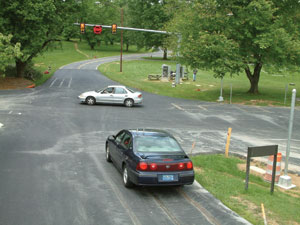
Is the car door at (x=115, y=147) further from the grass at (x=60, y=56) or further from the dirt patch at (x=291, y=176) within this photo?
the grass at (x=60, y=56)

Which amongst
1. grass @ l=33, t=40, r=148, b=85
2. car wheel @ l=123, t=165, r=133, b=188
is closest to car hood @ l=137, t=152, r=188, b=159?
car wheel @ l=123, t=165, r=133, b=188

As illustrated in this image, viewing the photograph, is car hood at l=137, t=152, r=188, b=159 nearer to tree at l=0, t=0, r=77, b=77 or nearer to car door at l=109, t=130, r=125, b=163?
car door at l=109, t=130, r=125, b=163

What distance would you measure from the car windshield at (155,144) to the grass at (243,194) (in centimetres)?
131

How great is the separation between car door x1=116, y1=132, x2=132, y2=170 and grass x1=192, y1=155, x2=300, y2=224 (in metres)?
2.15

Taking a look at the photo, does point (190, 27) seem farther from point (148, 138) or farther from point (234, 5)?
point (148, 138)

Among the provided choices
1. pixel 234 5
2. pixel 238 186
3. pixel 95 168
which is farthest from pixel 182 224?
pixel 234 5

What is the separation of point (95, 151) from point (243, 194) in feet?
19.7

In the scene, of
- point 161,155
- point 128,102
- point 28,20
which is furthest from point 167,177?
point 28,20

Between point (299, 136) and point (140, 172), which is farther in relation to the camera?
point (299, 136)

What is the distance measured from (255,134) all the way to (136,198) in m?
10.9

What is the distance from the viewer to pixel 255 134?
1750cm

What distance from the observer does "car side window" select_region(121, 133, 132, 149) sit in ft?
30.5

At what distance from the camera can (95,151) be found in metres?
12.7

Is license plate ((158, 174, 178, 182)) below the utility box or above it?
below
